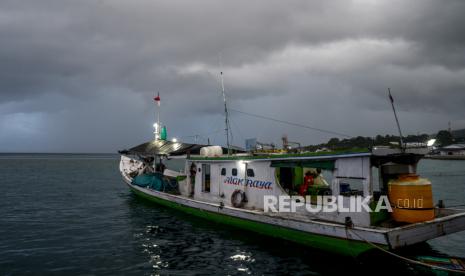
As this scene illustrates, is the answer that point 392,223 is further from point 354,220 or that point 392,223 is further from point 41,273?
point 41,273

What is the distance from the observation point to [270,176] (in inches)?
564

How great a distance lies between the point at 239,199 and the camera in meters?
15.6

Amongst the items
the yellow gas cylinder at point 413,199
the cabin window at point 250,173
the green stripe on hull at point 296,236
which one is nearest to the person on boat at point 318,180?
the cabin window at point 250,173

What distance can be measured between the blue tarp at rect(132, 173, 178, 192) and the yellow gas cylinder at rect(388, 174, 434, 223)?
16361 millimetres

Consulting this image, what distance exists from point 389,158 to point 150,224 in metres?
13.7

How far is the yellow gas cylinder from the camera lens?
10297 millimetres

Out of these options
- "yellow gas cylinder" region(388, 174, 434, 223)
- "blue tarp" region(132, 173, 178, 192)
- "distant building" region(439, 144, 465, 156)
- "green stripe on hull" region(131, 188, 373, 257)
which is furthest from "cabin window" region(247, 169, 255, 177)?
"distant building" region(439, 144, 465, 156)

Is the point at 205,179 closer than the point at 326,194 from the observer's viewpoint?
No

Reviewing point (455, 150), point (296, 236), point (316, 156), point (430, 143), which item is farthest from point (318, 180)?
point (455, 150)

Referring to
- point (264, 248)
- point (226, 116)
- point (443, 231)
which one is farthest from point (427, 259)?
point (226, 116)

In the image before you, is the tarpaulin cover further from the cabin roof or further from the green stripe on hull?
the green stripe on hull

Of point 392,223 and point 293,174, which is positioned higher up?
point 293,174

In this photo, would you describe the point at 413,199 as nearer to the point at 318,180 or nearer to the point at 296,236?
the point at 296,236

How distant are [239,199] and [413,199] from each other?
792cm
